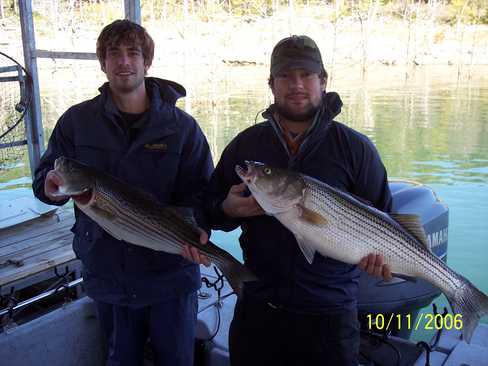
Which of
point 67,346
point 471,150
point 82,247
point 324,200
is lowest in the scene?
point 471,150

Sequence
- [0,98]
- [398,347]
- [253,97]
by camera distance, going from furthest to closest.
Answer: [253,97] < [0,98] < [398,347]

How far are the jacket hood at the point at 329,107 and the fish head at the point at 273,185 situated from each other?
1.31 feet

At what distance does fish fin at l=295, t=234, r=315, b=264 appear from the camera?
8.31ft

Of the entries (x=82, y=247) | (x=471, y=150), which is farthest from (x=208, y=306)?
(x=471, y=150)

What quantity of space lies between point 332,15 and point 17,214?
1643 inches

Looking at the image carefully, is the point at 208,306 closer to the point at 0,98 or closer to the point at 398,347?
the point at 398,347

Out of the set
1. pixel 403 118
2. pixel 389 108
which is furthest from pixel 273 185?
pixel 389 108

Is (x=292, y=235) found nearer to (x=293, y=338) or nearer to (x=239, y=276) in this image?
(x=239, y=276)

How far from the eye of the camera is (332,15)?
142 ft

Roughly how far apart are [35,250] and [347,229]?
284cm

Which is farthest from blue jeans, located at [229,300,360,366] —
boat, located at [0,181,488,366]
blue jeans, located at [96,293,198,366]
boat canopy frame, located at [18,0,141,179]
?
boat canopy frame, located at [18,0,141,179]

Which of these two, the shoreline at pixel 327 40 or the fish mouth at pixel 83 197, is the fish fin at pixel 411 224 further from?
the shoreline at pixel 327 40

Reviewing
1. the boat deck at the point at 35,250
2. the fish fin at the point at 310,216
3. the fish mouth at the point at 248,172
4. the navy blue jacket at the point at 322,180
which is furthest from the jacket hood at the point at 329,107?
the boat deck at the point at 35,250

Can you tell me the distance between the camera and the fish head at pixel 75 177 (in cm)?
270
